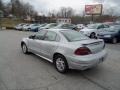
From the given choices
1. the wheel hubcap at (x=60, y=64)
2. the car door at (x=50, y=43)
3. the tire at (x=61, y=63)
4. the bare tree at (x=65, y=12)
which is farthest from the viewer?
the bare tree at (x=65, y=12)

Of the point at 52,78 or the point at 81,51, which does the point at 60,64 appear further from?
the point at 81,51

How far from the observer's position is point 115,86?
379 cm

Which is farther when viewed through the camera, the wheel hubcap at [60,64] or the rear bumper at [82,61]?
the wheel hubcap at [60,64]

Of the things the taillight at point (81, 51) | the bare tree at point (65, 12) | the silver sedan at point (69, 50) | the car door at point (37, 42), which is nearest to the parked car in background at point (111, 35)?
the silver sedan at point (69, 50)

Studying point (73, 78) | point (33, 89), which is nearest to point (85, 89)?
point (73, 78)

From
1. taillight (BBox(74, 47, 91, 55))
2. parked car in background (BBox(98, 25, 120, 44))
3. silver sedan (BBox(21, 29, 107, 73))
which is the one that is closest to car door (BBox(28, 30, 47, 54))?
silver sedan (BBox(21, 29, 107, 73))

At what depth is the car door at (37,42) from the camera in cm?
583

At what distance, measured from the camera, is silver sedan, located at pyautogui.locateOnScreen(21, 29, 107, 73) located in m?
4.17

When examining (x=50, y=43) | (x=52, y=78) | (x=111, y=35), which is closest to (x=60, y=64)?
(x=52, y=78)

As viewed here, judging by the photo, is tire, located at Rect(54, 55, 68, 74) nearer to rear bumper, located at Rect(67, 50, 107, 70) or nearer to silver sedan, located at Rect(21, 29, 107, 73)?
silver sedan, located at Rect(21, 29, 107, 73)

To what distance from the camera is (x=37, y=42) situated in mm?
5980

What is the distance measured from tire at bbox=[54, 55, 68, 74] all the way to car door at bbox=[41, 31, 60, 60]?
0.31m

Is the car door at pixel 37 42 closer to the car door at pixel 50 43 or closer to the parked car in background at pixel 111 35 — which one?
the car door at pixel 50 43

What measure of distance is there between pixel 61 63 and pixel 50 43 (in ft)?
2.96
